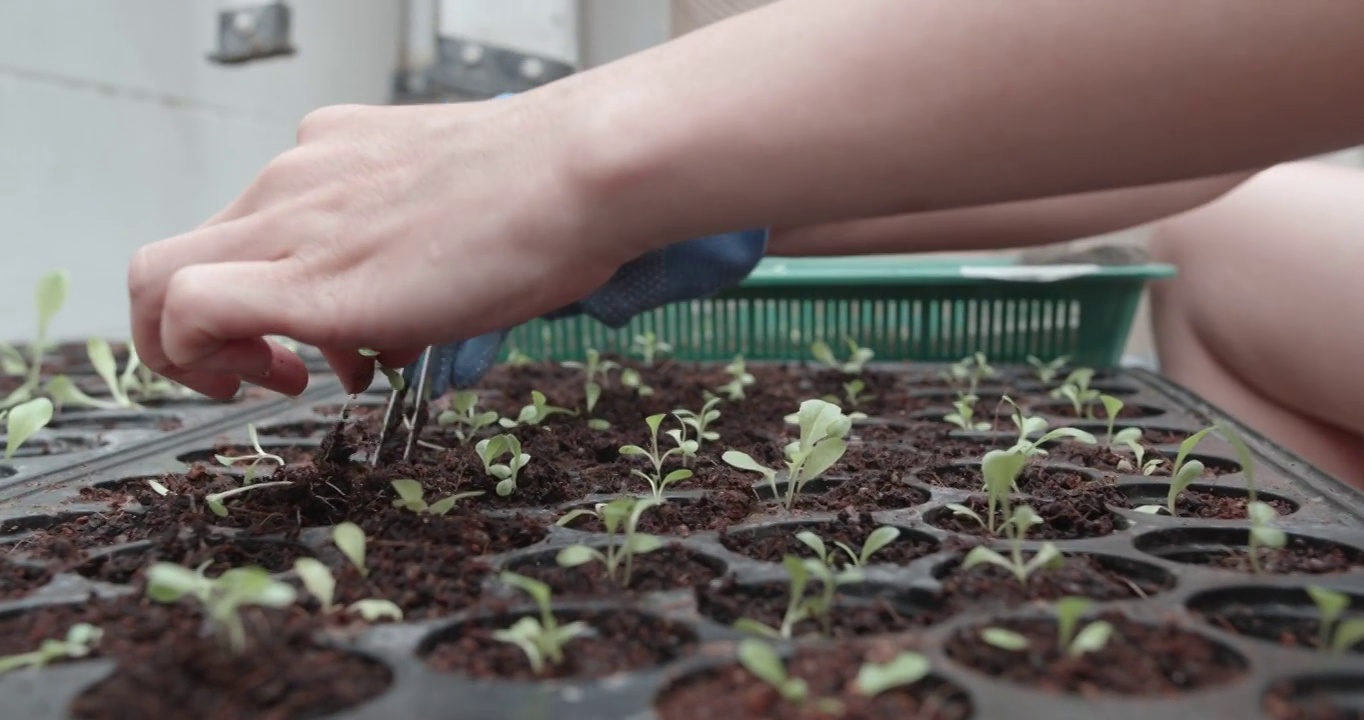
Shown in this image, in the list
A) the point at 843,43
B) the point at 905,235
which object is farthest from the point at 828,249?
the point at 843,43

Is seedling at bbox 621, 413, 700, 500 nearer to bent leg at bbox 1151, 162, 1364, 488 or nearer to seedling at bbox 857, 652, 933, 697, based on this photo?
seedling at bbox 857, 652, 933, 697

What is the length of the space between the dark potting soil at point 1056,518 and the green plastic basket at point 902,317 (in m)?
0.82

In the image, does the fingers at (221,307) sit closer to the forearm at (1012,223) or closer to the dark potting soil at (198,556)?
the dark potting soil at (198,556)

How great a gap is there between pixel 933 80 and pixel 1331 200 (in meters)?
1.02

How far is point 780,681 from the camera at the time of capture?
432mm

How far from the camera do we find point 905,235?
1.32 m

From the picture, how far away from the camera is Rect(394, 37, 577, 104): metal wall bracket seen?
2.43m

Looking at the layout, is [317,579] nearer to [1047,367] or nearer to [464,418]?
[464,418]

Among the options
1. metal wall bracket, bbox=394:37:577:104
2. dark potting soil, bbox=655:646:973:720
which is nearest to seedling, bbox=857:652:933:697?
dark potting soil, bbox=655:646:973:720

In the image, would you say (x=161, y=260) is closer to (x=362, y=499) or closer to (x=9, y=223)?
(x=362, y=499)

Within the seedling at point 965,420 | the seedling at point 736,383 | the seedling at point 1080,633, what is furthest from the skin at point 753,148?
the seedling at point 736,383

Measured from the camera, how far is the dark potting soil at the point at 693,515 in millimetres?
706

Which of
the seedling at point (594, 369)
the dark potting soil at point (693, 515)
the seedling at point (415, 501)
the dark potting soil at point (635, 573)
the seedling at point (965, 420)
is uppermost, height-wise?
the seedling at point (415, 501)

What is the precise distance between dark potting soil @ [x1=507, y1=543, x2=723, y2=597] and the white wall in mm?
1414
